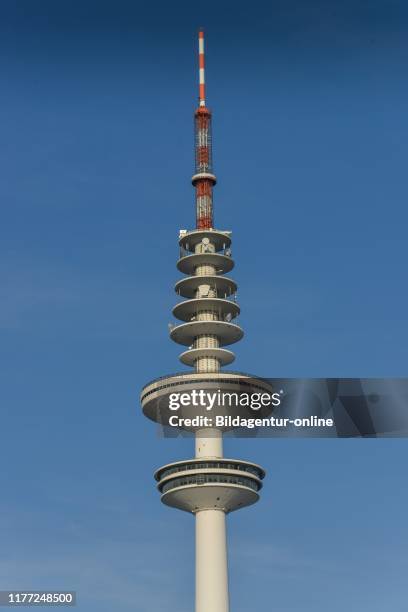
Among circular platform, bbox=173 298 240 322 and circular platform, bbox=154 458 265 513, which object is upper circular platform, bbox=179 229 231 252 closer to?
circular platform, bbox=173 298 240 322

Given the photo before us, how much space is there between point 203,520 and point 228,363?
2759 centimetres

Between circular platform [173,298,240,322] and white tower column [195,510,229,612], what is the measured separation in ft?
111

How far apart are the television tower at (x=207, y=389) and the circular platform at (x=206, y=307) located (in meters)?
0.16

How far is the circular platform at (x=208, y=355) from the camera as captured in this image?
613 ft

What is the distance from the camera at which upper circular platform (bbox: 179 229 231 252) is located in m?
196

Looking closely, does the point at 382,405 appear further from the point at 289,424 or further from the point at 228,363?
the point at 228,363

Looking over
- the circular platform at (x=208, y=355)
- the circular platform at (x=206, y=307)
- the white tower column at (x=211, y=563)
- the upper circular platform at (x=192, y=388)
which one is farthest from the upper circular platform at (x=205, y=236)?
the white tower column at (x=211, y=563)

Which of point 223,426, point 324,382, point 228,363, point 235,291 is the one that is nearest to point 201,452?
point 223,426

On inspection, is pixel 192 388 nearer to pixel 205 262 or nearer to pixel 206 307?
pixel 206 307

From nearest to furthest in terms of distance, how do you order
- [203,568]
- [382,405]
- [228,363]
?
1. [382,405]
2. [203,568]
3. [228,363]

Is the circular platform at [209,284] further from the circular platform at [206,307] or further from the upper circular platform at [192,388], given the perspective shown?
the upper circular platform at [192,388]

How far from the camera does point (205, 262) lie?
194875mm

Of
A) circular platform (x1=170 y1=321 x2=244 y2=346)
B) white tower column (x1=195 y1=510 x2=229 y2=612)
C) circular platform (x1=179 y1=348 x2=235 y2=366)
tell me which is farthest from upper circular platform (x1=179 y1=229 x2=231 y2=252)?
white tower column (x1=195 y1=510 x2=229 y2=612)

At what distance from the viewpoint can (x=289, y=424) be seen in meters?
A: 142
